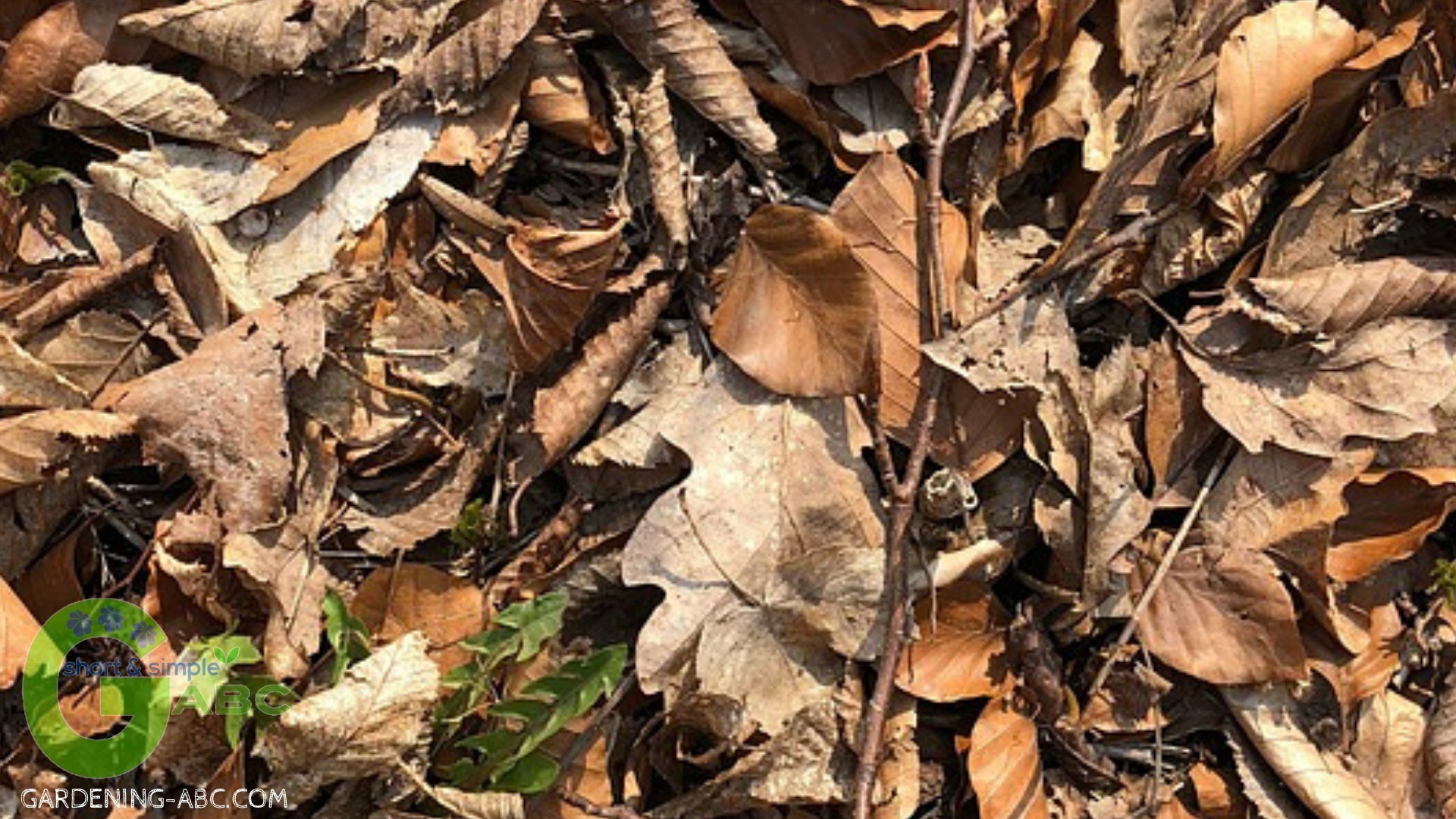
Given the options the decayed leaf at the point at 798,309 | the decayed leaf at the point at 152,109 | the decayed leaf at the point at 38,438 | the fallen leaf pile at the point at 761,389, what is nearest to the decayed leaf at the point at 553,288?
the fallen leaf pile at the point at 761,389

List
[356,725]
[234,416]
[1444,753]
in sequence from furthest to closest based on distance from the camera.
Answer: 1. [1444,753]
2. [234,416]
3. [356,725]

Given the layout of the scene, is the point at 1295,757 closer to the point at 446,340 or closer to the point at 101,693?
the point at 446,340

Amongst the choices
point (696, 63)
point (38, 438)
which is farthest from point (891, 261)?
point (38, 438)

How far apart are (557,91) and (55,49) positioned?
71cm

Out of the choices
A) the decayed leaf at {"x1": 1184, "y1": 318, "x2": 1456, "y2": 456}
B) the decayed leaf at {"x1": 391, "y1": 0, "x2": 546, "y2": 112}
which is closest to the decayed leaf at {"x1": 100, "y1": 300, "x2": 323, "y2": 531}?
the decayed leaf at {"x1": 391, "y1": 0, "x2": 546, "y2": 112}

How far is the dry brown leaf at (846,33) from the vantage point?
1.94 metres

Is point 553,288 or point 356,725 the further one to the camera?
point 553,288

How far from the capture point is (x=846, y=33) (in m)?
1.97

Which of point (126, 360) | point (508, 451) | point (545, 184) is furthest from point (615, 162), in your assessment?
point (126, 360)

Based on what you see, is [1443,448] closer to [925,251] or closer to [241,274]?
[925,251]

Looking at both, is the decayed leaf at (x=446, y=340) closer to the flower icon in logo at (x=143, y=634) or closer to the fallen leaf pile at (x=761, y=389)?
the fallen leaf pile at (x=761, y=389)

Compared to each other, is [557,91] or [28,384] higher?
[557,91]

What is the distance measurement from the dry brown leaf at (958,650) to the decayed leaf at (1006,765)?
4 centimetres

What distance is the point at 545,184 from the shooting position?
2.06 m
